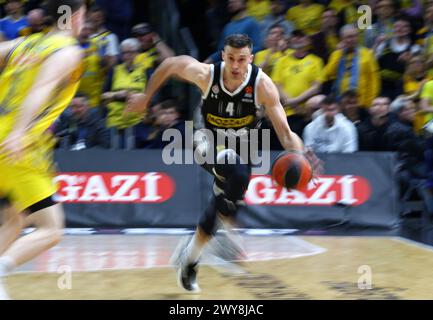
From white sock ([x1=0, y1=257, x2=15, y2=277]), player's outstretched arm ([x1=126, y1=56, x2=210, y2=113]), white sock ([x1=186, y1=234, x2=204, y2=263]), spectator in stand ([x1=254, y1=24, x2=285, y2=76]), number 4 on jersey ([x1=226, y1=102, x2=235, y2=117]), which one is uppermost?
spectator in stand ([x1=254, y1=24, x2=285, y2=76])

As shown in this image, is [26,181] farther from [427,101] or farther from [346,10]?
[346,10]

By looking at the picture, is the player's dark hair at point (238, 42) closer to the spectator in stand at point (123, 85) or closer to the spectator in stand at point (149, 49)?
the spectator in stand at point (123, 85)

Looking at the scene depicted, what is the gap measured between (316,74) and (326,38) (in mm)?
930

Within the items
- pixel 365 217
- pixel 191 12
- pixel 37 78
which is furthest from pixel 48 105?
pixel 191 12

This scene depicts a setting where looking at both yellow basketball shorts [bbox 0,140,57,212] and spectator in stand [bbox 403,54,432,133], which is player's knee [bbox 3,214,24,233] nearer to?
yellow basketball shorts [bbox 0,140,57,212]

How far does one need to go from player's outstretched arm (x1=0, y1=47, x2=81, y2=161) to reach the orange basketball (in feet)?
6.20

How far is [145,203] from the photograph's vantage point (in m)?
11.1

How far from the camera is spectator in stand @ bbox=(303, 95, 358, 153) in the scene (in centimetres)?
1120

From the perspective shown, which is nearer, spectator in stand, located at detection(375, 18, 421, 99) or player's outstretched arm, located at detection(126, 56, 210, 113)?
player's outstretched arm, located at detection(126, 56, 210, 113)

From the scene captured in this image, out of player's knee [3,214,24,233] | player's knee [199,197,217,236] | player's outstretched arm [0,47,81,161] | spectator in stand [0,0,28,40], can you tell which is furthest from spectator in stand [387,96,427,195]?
player's knee [3,214,24,233]

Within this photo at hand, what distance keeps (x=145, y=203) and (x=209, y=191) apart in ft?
2.81

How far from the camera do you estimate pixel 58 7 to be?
210 inches

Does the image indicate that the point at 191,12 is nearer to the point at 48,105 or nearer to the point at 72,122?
the point at 72,122

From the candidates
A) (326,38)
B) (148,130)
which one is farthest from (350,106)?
(148,130)
